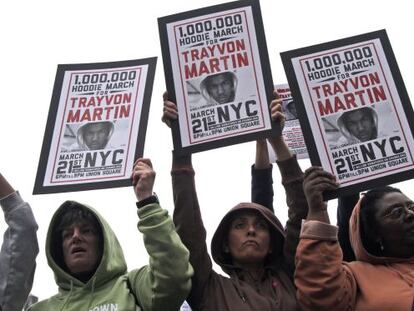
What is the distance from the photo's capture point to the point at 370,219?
3457mm

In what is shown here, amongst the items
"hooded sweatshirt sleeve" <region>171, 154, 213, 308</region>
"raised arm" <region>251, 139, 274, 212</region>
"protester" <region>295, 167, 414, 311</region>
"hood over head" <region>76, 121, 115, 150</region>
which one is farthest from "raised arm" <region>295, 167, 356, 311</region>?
"hood over head" <region>76, 121, 115, 150</region>

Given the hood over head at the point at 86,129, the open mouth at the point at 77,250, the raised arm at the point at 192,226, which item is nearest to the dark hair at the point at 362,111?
the raised arm at the point at 192,226

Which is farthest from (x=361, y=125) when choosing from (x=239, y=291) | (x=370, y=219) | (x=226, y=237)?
(x=239, y=291)

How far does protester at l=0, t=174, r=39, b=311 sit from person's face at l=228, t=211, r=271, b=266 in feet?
3.77

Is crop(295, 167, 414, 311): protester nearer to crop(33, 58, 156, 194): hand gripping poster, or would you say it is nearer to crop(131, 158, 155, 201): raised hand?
crop(131, 158, 155, 201): raised hand

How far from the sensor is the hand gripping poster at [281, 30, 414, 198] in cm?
339

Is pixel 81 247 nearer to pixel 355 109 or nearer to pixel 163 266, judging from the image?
pixel 163 266

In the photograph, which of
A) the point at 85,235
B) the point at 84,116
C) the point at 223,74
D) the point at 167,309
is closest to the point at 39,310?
the point at 85,235

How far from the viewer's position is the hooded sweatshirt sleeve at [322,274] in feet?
10.0

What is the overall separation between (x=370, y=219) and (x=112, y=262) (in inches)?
57.6

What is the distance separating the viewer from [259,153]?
13.9ft

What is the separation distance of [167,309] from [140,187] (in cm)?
67

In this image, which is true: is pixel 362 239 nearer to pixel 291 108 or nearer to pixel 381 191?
pixel 381 191

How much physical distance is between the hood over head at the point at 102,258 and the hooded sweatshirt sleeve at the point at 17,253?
0.11 m
